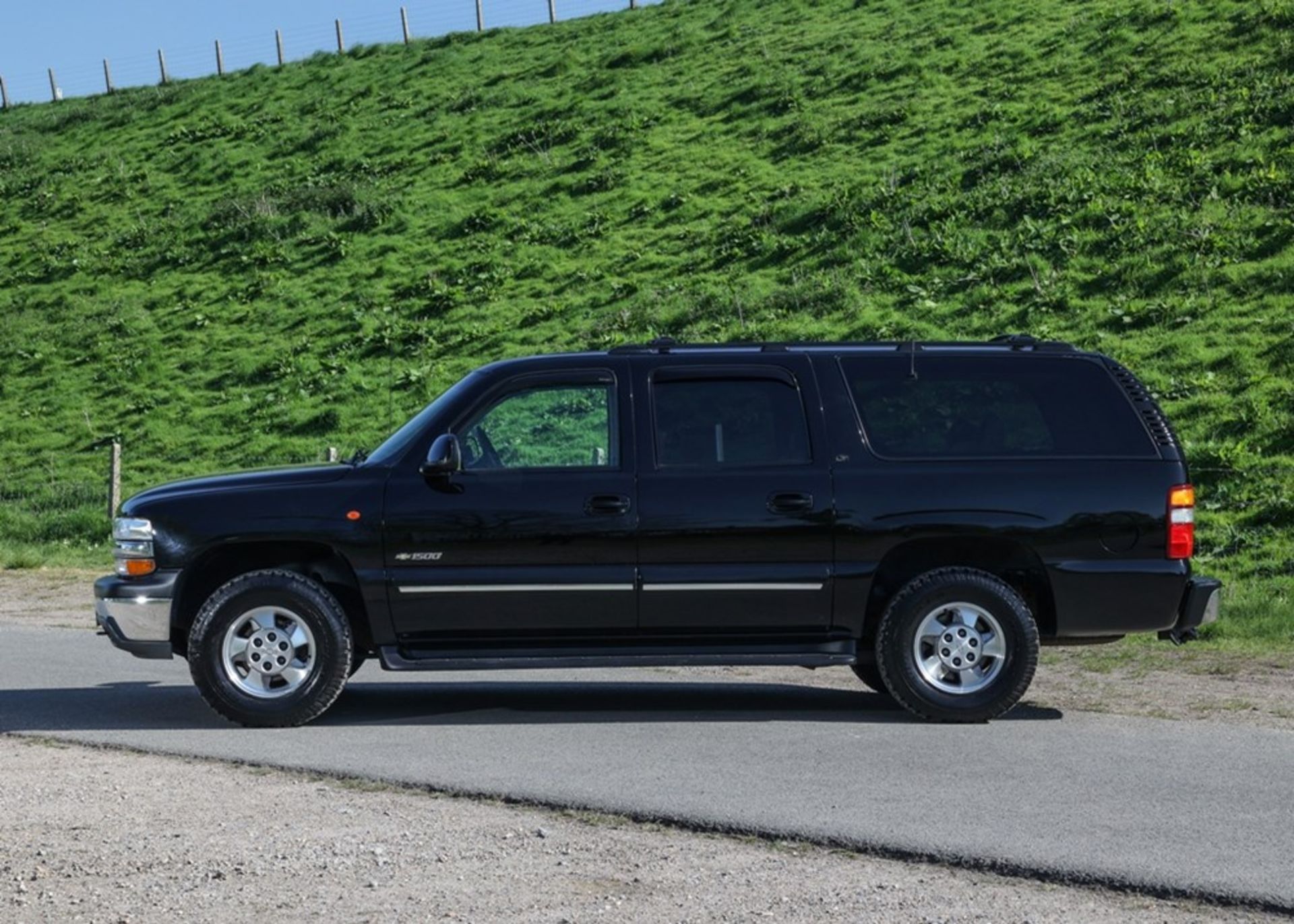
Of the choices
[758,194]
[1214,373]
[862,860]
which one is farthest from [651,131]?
[862,860]

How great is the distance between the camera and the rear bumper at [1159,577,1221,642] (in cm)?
1049

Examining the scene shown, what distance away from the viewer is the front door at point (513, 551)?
10.3 metres

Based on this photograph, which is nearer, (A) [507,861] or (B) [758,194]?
(A) [507,861]

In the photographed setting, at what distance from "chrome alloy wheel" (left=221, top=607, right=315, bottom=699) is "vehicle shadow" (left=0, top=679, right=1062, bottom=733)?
0.30 metres

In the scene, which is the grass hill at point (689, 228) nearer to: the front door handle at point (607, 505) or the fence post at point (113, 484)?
the fence post at point (113, 484)

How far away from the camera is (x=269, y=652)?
1045 cm

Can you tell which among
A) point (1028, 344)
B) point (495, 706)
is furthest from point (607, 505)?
point (1028, 344)

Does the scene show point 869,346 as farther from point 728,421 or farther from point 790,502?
point 790,502

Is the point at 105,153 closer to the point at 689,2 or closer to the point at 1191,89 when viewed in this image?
the point at 689,2

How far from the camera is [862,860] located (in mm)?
7023

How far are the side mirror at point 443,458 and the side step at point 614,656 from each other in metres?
0.98

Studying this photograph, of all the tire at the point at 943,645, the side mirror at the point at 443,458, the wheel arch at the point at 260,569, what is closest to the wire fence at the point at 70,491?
the wheel arch at the point at 260,569

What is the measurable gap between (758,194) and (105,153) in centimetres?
2293

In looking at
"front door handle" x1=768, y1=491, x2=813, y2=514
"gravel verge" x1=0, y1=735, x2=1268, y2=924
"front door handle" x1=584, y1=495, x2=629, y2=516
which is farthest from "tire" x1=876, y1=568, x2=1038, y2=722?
"gravel verge" x1=0, y1=735, x2=1268, y2=924
